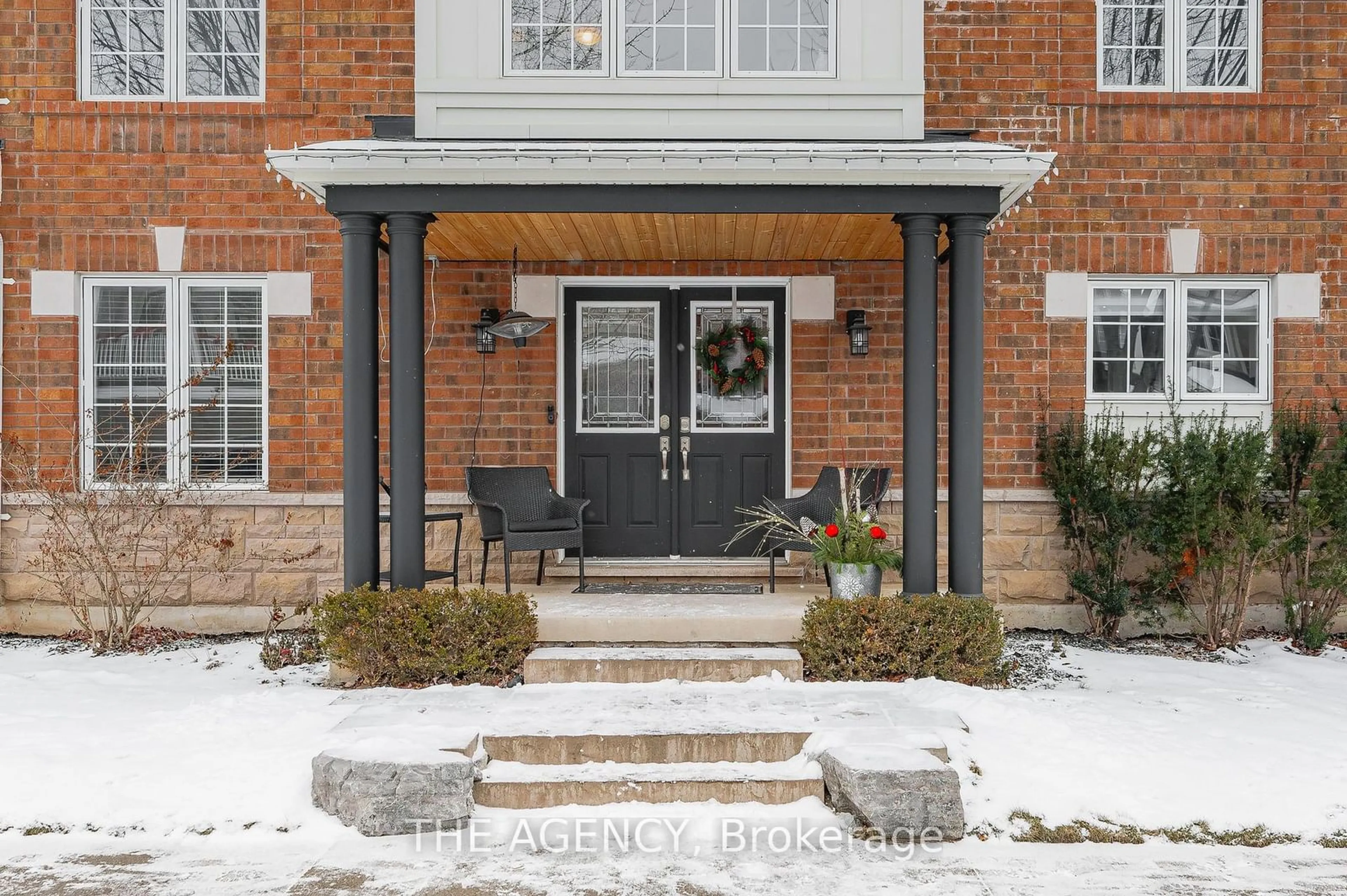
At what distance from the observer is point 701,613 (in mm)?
5766

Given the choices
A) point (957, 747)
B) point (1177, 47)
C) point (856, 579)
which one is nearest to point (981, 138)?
point (1177, 47)

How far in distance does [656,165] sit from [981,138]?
2943 mm

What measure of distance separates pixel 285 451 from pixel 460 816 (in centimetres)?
408

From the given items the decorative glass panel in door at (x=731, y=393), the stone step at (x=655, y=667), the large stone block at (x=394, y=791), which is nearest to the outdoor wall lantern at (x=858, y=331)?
the decorative glass panel in door at (x=731, y=393)

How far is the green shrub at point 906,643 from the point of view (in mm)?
5340

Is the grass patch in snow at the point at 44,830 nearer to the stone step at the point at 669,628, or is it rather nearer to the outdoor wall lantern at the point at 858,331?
the stone step at the point at 669,628

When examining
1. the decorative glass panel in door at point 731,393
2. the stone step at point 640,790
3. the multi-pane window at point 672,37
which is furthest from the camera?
the decorative glass panel in door at point 731,393

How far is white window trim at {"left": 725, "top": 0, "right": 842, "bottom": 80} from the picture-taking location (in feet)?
20.4

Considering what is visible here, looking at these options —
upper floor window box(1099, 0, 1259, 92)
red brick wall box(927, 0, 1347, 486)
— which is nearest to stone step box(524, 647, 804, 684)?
red brick wall box(927, 0, 1347, 486)

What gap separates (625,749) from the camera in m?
4.33

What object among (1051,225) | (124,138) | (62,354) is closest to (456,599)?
(62,354)

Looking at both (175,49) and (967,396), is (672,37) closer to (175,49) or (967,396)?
(967,396)

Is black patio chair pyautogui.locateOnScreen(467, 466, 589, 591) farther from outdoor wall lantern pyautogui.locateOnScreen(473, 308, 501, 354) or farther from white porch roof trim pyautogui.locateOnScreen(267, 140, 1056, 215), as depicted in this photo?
white porch roof trim pyautogui.locateOnScreen(267, 140, 1056, 215)

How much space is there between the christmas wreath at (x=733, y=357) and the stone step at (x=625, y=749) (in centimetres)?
348
